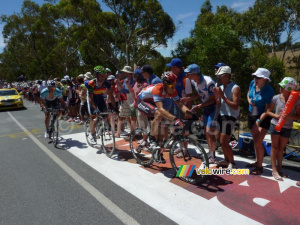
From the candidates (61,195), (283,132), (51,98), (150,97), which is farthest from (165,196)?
(51,98)

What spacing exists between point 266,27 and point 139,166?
21553 millimetres

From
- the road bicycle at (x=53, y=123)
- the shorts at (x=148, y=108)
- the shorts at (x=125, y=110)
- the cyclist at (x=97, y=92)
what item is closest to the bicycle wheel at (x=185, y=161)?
the shorts at (x=148, y=108)

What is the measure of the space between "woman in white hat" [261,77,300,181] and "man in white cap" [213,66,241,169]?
525 millimetres

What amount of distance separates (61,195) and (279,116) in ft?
A: 12.5

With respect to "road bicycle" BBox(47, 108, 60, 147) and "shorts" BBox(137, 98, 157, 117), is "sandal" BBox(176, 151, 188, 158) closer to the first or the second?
"shorts" BBox(137, 98, 157, 117)

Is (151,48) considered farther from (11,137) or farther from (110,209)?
(110,209)

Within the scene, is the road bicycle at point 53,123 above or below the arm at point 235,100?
below

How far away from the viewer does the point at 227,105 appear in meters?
4.20

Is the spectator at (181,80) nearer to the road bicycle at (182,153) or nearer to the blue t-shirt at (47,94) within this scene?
the road bicycle at (182,153)

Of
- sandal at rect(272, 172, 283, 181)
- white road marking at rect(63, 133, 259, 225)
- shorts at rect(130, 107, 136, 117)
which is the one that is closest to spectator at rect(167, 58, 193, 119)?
white road marking at rect(63, 133, 259, 225)

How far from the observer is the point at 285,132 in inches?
148

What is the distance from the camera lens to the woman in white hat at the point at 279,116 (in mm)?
3576

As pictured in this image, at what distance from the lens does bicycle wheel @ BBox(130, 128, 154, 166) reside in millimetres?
4775

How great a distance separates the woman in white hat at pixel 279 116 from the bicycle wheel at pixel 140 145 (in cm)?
231
